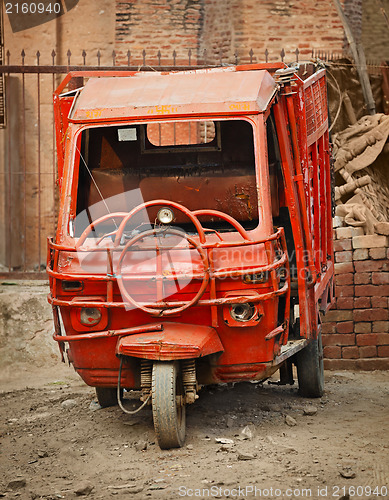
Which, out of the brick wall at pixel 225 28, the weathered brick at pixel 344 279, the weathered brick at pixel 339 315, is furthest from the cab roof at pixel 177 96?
the brick wall at pixel 225 28

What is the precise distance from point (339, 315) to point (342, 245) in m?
0.84

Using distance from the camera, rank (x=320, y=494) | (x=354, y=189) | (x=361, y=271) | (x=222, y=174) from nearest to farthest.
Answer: (x=320, y=494)
(x=222, y=174)
(x=361, y=271)
(x=354, y=189)

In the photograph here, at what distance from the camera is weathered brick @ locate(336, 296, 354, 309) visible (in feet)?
29.6

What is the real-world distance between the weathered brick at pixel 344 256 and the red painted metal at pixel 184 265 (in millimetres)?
3015

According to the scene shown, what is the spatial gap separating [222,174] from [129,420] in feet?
7.10

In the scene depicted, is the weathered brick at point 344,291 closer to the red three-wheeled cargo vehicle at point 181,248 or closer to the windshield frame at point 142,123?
the red three-wheeled cargo vehicle at point 181,248

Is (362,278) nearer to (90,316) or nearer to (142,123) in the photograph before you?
(142,123)

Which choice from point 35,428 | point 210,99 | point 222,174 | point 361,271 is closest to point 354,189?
point 361,271

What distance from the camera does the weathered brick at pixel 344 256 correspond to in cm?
896

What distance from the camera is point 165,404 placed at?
Answer: 501cm

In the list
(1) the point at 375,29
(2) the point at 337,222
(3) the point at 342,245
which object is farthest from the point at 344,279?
(1) the point at 375,29

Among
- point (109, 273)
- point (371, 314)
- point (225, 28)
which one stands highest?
point (225, 28)

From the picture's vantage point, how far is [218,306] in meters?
5.19

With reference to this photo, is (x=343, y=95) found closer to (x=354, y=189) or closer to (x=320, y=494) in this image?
(x=354, y=189)
